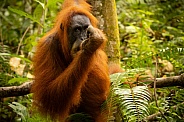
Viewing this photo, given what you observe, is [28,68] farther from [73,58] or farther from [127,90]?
[127,90]

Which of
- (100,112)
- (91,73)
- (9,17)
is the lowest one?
(100,112)

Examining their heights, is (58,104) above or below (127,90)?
below

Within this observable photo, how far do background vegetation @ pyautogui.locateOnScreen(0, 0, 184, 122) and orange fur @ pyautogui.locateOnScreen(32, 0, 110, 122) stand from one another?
321mm

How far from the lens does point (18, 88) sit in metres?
3.64

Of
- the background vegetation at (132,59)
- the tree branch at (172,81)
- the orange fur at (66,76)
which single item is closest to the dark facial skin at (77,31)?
the orange fur at (66,76)

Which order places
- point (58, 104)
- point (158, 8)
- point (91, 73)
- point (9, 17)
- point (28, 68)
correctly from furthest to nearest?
point (9, 17)
point (158, 8)
point (28, 68)
point (91, 73)
point (58, 104)

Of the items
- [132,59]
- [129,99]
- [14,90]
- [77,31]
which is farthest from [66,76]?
[132,59]

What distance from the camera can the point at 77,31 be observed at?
3.17 m

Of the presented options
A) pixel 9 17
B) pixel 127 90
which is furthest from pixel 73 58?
pixel 9 17

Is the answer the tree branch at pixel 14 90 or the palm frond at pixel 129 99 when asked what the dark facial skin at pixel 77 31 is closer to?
Answer: the palm frond at pixel 129 99

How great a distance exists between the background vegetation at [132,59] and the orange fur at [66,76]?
32cm

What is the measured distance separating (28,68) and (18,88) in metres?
1.62

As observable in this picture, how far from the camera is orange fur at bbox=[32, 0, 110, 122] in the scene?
2.99 metres

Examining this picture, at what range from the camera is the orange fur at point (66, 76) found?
9.81ft
